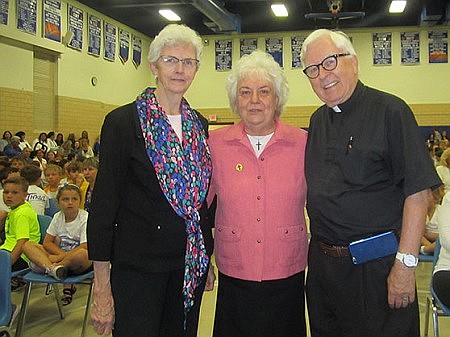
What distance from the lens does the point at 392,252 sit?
81.7 inches

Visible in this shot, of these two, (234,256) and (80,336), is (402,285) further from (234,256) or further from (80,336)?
(80,336)

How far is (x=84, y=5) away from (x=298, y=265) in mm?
14450

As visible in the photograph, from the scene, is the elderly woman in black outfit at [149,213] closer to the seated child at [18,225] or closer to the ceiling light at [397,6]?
the seated child at [18,225]

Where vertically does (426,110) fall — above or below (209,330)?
above

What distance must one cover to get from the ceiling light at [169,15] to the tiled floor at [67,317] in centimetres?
1192

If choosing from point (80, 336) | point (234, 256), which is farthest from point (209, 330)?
point (234, 256)

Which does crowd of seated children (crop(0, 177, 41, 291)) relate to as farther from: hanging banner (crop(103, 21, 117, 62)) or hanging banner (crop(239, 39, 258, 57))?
hanging banner (crop(239, 39, 258, 57))

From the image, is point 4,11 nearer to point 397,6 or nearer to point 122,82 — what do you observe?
point 122,82

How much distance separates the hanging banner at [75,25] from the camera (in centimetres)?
1421

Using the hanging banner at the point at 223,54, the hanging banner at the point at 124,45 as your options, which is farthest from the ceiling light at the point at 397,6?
the hanging banner at the point at 124,45

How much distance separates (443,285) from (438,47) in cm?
1742

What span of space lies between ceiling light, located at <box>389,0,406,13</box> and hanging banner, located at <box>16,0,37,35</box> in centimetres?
1039

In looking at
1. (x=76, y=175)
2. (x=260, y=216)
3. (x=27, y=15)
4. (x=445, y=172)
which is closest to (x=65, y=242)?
(x=76, y=175)

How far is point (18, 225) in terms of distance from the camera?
434 centimetres
